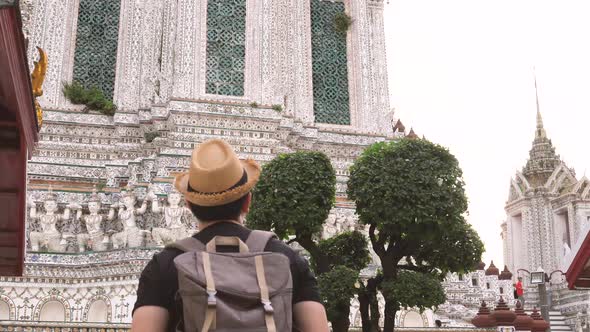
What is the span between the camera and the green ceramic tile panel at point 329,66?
2281 centimetres

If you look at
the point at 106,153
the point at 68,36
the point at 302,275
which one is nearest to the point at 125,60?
the point at 68,36

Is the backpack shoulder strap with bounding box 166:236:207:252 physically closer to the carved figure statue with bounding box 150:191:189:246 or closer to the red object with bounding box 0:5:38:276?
the red object with bounding box 0:5:38:276

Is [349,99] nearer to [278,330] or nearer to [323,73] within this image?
[323,73]

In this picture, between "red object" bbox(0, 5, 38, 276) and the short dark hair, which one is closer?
the short dark hair

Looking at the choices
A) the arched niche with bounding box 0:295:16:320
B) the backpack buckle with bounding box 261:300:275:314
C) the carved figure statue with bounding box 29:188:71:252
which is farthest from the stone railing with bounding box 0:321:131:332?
the backpack buckle with bounding box 261:300:275:314

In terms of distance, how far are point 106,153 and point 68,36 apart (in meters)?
3.81

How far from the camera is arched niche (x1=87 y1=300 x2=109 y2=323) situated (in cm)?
1522

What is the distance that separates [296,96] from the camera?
22.2 metres

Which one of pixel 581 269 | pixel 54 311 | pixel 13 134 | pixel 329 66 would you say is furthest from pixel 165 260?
pixel 329 66

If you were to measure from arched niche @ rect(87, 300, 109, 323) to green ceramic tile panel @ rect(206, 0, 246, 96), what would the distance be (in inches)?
260

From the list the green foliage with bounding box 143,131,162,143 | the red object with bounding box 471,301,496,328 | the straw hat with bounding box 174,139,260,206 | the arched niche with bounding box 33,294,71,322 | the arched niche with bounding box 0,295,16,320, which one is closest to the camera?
the straw hat with bounding box 174,139,260,206

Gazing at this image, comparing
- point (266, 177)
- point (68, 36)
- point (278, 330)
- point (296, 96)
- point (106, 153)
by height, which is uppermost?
point (68, 36)

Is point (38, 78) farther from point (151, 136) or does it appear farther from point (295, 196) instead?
point (151, 136)

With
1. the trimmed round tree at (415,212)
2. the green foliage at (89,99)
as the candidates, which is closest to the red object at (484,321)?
the trimmed round tree at (415,212)
